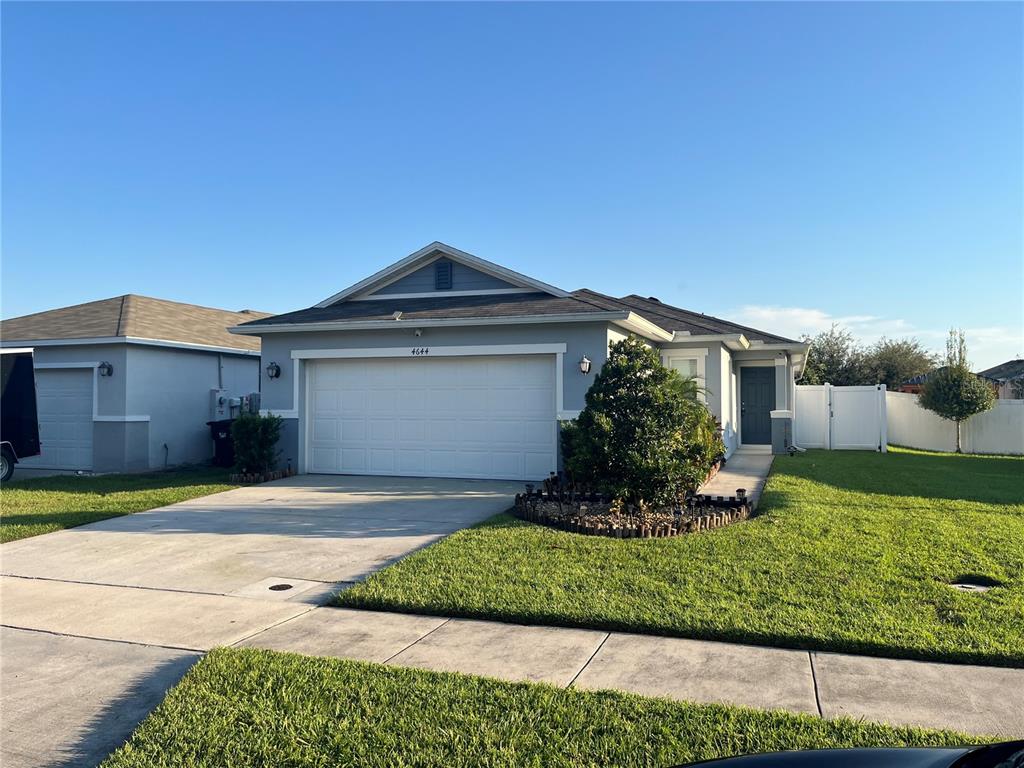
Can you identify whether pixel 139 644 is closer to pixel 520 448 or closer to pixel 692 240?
pixel 520 448

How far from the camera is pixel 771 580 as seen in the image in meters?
6.10

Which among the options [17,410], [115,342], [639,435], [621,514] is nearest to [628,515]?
[621,514]

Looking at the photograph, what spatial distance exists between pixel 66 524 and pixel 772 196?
14566 millimetres

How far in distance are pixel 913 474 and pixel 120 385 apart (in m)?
16.6

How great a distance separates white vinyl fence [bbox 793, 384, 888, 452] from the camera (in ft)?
65.7

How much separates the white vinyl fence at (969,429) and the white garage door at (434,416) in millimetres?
14972

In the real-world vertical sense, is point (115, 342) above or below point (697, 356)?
above

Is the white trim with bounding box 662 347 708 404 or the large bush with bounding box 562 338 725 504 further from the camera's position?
the white trim with bounding box 662 347 708 404

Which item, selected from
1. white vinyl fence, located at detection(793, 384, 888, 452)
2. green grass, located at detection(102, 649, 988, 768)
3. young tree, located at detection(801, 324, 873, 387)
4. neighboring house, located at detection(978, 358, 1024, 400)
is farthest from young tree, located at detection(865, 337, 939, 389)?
green grass, located at detection(102, 649, 988, 768)

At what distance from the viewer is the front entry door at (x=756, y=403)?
20.2 m

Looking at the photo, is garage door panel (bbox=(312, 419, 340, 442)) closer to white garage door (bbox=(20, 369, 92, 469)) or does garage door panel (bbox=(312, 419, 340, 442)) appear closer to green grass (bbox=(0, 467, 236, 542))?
green grass (bbox=(0, 467, 236, 542))

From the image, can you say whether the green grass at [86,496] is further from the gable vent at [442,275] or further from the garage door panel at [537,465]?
the gable vent at [442,275]

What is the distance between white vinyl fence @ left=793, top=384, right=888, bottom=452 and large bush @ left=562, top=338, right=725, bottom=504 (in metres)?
12.3

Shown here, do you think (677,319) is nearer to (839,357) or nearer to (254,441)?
(254,441)
